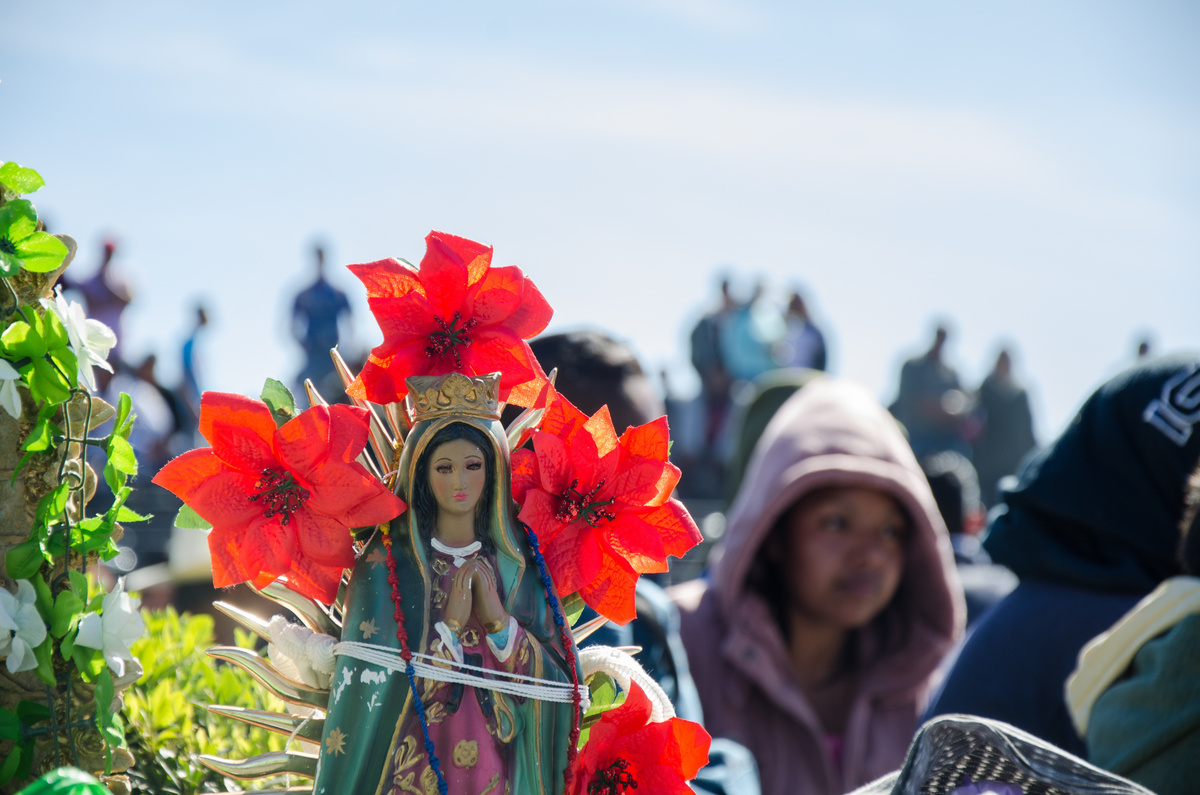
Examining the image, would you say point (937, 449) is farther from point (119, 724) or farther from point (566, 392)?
point (119, 724)

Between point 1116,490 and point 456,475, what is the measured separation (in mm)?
1451

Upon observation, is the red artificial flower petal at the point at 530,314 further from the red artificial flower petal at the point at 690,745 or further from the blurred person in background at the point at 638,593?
the blurred person in background at the point at 638,593

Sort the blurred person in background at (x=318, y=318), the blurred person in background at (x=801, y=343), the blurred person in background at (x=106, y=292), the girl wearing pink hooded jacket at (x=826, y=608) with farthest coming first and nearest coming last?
the blurred person in background at (x=801, y=343), the blurred person in background at (x=318, y=318), the blurred person in background at (x=106, y=292), the girl wearing pink hooded jacket at (x=826, y=608)

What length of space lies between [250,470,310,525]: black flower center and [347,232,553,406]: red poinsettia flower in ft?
0.43

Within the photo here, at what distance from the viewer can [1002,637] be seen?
1.95 meters

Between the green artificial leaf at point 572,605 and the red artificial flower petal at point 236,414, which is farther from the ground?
the red artificial flower petal at point 236,414

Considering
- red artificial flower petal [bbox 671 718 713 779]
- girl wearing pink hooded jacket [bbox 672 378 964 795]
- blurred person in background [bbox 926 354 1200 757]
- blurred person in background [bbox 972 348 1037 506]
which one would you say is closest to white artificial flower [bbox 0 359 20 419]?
red artificial flower petal [bbox 671 718 713 779]

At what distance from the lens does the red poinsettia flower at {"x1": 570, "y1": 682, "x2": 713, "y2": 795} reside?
1160 millimetres

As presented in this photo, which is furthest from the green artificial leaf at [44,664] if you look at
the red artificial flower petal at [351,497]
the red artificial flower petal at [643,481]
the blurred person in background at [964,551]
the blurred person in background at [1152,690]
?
the blurred person in background at [964,551]

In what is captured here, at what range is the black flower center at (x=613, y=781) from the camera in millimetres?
1157

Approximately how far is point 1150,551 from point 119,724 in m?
1.79

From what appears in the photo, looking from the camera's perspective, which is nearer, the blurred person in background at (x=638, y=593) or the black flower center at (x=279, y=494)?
the black flower center at (x=279, y=494)

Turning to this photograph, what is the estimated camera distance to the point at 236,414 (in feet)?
3.63

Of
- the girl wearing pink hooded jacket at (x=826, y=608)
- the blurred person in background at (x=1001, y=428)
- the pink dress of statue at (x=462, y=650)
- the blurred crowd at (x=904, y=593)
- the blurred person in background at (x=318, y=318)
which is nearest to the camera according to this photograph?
the pink dress of statue at (x=462, y=650)
